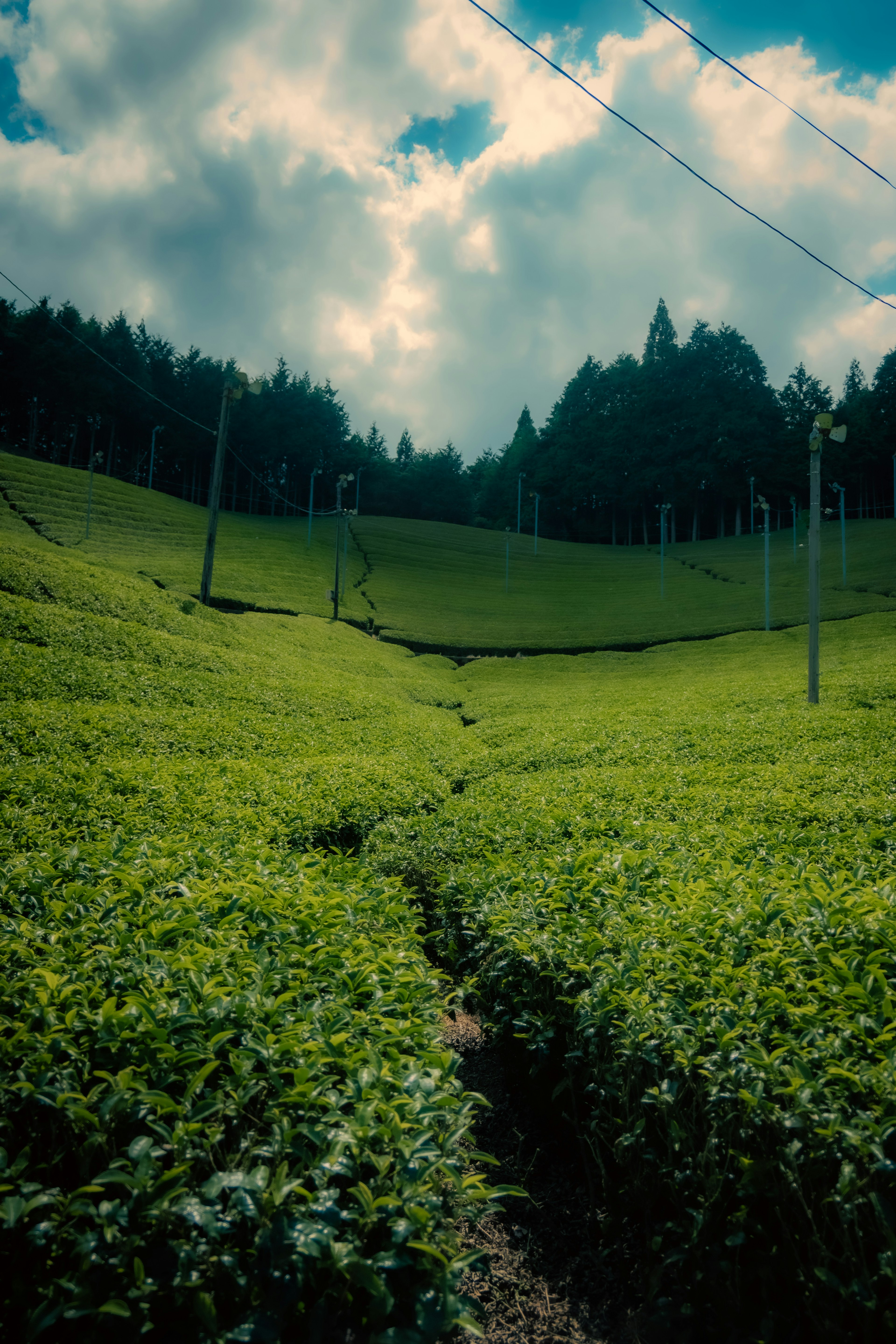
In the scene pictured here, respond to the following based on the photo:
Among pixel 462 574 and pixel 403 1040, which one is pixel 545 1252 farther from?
pixel 462 574

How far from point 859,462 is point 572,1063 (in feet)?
260

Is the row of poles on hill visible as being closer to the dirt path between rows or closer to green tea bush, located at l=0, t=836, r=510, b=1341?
the dirt path between rows

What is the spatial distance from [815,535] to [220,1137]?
1592cm

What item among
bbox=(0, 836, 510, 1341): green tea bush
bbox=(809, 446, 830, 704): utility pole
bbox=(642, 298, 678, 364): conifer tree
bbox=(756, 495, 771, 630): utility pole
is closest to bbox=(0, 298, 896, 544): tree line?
bbox=(642, 298, 678, 364): conifer tree

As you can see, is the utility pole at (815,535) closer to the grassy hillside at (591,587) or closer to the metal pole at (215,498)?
the metal pole at (215,498)

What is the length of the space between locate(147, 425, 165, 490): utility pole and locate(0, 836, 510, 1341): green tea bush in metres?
62.0

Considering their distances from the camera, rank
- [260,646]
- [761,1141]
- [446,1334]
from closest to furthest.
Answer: [446,1334] < [761,1141] < [260,646]

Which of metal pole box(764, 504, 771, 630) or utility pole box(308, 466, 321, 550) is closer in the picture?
metal pole box(764, 504, 771, 630)

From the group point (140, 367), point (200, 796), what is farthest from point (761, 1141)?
point (140, 367)

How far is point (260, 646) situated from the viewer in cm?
1905

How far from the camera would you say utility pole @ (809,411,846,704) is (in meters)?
13.7

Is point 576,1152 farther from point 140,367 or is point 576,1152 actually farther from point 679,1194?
point 140,367

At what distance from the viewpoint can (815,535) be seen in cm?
1457

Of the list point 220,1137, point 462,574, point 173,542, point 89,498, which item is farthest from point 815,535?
point 89,498
